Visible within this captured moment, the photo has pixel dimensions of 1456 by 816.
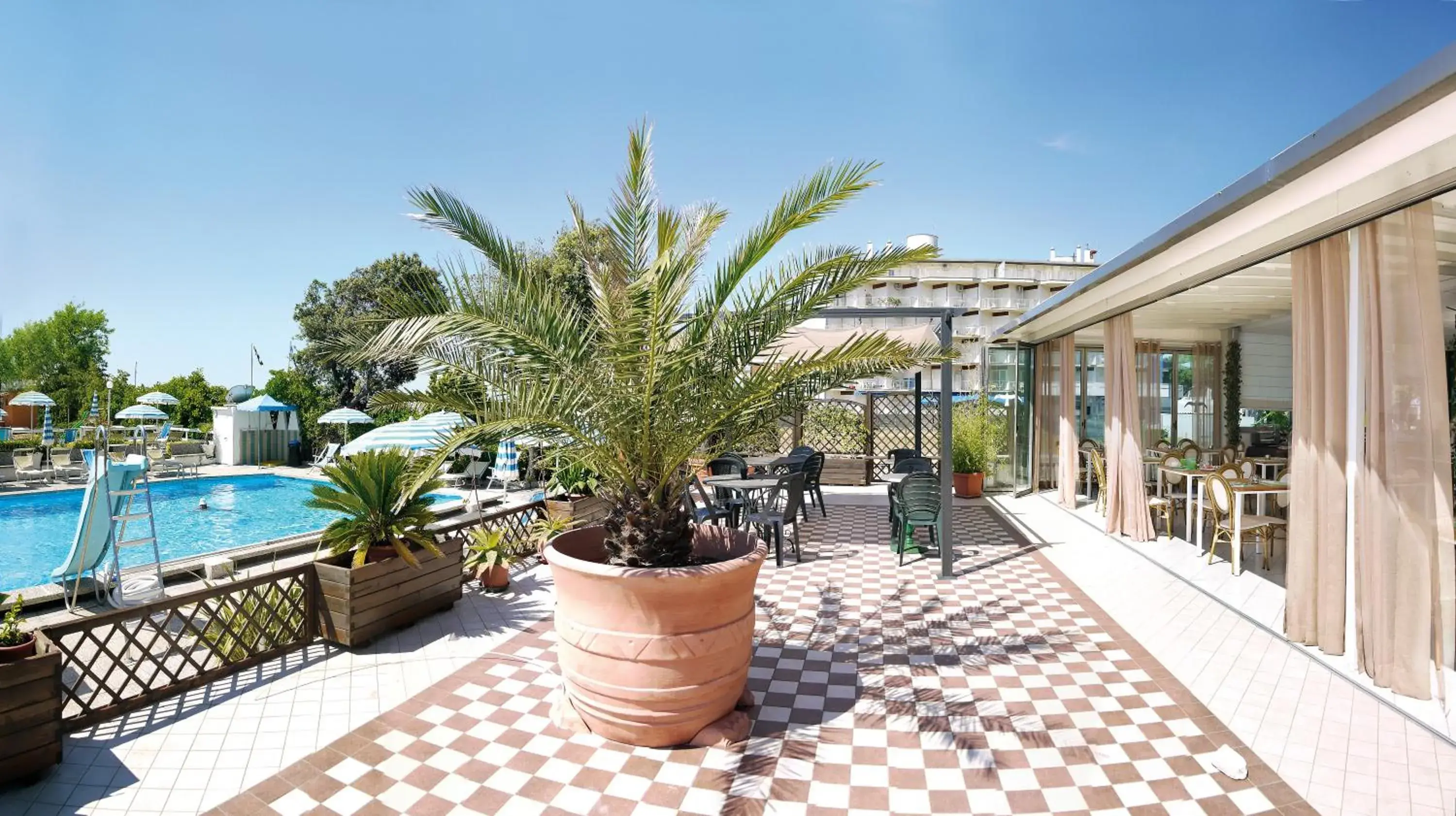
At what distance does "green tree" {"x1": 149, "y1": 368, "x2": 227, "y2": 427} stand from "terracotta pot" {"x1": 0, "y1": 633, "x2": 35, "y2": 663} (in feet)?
73.0

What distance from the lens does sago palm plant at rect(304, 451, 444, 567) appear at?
4195 mm

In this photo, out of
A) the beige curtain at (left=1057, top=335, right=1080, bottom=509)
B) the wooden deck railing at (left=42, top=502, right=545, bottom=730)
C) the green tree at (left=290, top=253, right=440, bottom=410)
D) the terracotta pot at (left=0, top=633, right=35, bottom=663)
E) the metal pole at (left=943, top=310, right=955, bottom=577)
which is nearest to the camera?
the terracotta pot at (left=0, top=633, right=35, bottom=663)

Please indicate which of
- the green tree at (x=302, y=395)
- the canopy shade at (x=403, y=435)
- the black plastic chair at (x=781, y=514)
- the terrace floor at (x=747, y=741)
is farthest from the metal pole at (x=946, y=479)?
the green tree at (x=302, y=395)

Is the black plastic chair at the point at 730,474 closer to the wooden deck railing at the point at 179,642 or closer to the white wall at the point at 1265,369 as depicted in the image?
the wooden deck railing at the point at 179,642

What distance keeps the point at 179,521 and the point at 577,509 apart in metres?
9.06

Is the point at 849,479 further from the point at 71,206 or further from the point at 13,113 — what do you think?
the point at 71,206

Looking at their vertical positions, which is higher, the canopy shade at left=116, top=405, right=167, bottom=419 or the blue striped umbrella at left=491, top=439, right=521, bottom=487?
the canopy shade at left=116, top=405, right=167, bottom=419

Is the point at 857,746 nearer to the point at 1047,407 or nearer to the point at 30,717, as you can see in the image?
the point at 30,717

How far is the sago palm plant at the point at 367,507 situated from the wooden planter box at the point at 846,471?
8.16 metres

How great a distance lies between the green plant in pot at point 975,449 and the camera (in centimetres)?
1028

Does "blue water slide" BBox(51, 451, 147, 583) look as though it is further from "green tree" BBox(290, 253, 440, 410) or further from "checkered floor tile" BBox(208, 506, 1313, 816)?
"green tree" BBox(290, 253, 440, 410)

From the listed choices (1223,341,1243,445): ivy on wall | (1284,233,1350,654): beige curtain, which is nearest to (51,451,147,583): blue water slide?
(1284,233,1350,654): beige curtain

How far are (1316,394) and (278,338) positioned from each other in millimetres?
23749

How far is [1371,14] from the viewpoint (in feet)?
27.1
